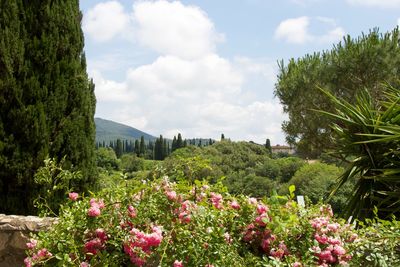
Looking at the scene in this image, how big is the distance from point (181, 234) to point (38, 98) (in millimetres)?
3665

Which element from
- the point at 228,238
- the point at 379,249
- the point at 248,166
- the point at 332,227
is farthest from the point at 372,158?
the point at 248,166

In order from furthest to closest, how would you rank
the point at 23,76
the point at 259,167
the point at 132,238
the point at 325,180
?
1. the point at 259,167
2. the point at 325,180
3. the point at 23,76
4. the point at 132,238

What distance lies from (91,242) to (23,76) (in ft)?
11.8

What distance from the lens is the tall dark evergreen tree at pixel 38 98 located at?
18.6 ft

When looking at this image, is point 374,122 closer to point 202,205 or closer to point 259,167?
point 202,205

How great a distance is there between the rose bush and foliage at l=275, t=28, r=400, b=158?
10.9m

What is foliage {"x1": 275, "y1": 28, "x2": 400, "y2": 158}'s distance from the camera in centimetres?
1411

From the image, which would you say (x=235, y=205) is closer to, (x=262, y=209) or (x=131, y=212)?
(x=262, y=209)

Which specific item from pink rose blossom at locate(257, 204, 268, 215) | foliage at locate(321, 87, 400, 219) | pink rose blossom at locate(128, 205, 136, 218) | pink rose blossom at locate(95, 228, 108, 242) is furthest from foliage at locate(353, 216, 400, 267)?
foliage at locate(321, 87, 400, 219)

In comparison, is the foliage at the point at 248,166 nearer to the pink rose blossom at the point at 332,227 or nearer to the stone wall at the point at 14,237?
the stone wall at the point at 14,237

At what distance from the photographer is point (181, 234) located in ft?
9.54

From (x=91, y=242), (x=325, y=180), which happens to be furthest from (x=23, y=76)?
(x=325, y=180)

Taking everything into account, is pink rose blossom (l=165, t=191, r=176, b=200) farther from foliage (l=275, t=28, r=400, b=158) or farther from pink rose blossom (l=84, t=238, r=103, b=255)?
foliage (l=275, t=28, r=400, b=158)

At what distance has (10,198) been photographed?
222 inches
